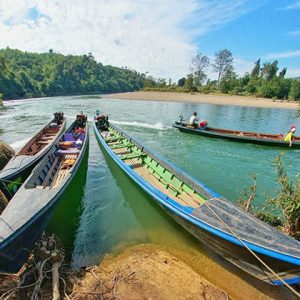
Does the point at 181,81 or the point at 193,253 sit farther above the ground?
the point at 181,81

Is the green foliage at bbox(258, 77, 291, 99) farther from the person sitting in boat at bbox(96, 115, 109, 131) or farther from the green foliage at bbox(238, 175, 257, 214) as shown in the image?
the green foliage at bbox(238, 175, 257, 214)

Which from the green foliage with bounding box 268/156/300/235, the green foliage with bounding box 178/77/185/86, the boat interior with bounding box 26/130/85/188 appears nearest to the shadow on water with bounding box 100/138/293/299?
the green foliage with bounding box 268/156/300/235

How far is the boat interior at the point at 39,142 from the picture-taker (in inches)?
442

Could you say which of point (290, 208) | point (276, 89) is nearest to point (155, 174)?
point (290, 208)

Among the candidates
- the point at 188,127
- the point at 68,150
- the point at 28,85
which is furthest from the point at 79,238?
the point at 28,85

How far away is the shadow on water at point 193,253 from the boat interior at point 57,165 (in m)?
2.83

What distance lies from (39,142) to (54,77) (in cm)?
9230

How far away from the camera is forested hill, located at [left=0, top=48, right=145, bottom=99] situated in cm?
6929

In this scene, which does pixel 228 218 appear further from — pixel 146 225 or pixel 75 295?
pixel 75 295

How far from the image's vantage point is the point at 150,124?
85.9ft

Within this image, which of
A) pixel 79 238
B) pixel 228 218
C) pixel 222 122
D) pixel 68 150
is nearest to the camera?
pixel 228 218

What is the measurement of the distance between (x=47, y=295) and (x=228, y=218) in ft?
13.7

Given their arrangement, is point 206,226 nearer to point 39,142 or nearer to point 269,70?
point 39,142

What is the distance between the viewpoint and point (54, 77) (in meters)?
95.6
